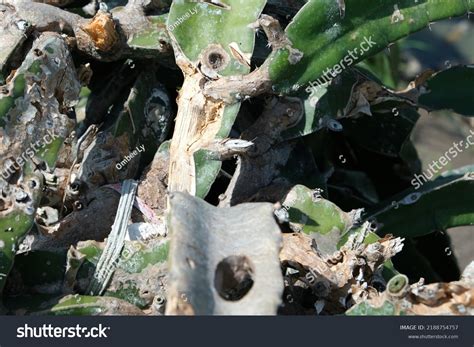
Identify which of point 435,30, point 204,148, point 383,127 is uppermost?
point 204,148

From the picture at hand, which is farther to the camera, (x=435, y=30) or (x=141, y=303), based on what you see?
(x=435, y=30)

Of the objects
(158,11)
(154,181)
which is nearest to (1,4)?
(158,11)

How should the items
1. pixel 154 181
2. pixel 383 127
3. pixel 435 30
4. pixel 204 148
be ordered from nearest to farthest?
pixel 204 148 → pixel 154 181 → pixel 383 127 → pixel 435 30

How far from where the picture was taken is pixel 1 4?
6.97 feet

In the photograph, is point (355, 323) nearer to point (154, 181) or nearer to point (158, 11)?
point (154, 181)

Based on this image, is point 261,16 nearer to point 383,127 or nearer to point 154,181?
point 154,181

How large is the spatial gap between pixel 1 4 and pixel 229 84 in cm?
62

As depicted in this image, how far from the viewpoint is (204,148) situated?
1.91 meters

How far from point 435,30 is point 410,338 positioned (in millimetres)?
2700

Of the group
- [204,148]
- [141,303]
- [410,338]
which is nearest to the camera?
[410,338]

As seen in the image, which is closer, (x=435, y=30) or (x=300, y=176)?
(x=300, y=176)

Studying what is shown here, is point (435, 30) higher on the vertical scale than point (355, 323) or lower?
lower

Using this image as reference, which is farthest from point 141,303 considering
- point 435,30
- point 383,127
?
point 435,30

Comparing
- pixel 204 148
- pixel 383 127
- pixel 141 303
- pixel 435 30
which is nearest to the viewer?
pixel 141 303
